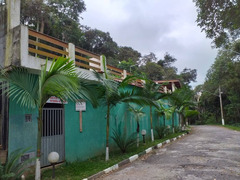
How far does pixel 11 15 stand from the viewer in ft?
18.3

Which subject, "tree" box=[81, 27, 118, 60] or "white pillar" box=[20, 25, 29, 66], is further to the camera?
"tree" box=[81, 27, 118, 60]

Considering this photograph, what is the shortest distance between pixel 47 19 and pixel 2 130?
1604 centimetres

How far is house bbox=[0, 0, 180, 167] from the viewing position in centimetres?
519

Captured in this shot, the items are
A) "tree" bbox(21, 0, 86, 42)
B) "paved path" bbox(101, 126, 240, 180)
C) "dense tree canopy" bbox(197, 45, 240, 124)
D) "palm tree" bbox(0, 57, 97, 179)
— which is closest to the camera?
"palm tree" bbox(0, 57, 97, 179)

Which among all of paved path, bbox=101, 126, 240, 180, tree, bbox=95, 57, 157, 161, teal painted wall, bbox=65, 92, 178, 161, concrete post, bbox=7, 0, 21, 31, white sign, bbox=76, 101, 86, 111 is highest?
concrete post, bbox=7, 0, 21, 31

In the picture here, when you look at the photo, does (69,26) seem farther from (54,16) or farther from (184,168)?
(184,168)

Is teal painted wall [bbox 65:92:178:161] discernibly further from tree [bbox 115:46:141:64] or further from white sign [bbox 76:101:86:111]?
tree [bbox 115:46:141:64]

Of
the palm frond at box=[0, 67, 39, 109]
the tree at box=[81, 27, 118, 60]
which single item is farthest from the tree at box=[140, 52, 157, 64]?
the palm frond at box=[0, 67, 39, 109]

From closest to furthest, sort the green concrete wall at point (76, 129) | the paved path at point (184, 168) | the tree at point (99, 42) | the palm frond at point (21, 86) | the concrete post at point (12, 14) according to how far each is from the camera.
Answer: the palm frond at point (21, 86), the paved path at point (184, 168), the green concrete wall at point (76, 129), the concrete post at point (12, 14), the tree at point (99, 42)

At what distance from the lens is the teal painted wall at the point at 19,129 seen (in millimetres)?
5160

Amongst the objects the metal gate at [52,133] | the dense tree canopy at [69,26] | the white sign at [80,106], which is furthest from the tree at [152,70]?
the metal gate at [52,133]

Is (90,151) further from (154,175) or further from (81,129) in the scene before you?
(154,175)

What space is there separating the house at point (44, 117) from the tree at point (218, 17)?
15.0 ft

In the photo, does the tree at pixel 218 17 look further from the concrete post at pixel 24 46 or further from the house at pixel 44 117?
the concrete post at pixel 24 46
